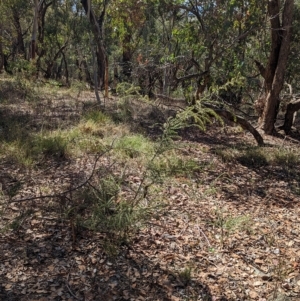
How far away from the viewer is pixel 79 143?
17.4ft

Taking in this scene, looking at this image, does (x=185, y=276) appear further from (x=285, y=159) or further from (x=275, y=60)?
(x=275, y=60)

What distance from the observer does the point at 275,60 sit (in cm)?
798

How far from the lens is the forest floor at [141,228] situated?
2.70m

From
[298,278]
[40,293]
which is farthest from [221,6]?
[40,293]

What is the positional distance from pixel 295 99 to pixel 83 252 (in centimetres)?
737

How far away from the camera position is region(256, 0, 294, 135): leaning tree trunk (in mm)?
7383

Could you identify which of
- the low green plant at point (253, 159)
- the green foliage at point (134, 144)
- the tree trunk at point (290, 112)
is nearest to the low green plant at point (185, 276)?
the green foliage at point (134, 144)

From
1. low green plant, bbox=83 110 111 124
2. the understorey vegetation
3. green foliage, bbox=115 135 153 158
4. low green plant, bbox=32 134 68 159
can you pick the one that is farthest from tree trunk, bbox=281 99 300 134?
low green plant, bbox=32 134 68 159

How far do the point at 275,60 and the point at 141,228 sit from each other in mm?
6283

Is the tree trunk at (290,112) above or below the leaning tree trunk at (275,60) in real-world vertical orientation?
below

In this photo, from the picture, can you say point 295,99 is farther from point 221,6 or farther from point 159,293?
point 159,293

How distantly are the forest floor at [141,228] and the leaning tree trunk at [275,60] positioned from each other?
9.16 feet

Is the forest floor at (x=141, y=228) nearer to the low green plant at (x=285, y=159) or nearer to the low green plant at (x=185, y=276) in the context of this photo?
the low green plant at (x=185, y=276)

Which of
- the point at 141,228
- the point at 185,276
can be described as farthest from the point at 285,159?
the point at 185,276
